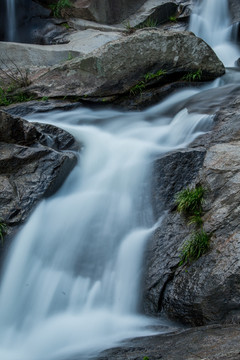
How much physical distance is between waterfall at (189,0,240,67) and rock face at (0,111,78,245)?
6016 mm

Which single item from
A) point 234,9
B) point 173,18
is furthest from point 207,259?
point 173,18

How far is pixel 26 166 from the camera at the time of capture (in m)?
4.93

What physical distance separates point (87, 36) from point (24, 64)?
2.24m

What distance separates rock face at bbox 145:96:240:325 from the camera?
3270mm

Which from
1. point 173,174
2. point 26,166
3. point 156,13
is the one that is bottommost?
point 173,174

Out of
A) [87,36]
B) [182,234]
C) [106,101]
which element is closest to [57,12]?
[87,36]

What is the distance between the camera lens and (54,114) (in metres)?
7.07

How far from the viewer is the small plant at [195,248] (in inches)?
142

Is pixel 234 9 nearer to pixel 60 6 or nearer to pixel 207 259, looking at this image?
pixel 60 6

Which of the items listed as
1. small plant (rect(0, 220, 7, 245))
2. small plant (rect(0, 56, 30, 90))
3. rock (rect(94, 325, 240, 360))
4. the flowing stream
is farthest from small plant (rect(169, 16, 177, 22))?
rock (rect(94, 325, 240, 360))

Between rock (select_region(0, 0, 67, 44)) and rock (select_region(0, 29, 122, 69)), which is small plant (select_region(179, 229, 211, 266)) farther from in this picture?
rock (select_region(0, 0, 67, 44))

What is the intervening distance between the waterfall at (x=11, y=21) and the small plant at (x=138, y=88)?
5345mm

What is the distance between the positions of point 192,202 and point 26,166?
2.04m

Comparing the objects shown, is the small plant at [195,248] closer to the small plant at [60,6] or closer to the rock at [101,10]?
the rock at [101,10]
